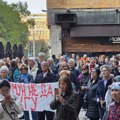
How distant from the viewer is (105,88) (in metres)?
11.5

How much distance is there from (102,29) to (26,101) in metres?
24.0

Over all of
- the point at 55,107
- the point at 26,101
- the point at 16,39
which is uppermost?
the point at 55,107

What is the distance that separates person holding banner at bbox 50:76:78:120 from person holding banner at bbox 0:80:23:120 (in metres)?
1.14

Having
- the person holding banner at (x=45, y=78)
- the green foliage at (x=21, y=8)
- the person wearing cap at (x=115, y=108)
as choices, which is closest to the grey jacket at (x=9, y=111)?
the person wearing cap at (x=115, y=108)

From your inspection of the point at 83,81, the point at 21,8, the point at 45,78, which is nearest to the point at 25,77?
the point at 45,78

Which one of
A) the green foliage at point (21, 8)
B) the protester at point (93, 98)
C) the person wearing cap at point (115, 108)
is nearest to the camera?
the person wearing cap at point (115, 108)

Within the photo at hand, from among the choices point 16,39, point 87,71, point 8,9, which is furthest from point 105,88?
point 16,39

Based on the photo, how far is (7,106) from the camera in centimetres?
757

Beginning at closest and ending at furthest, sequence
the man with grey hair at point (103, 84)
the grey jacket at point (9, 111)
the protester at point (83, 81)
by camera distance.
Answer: the grey jacket at point (9, 111) < the man with grey hair at point (103, 84) < the protester at point (83, 81)

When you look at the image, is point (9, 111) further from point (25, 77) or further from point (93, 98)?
point (25, 77)

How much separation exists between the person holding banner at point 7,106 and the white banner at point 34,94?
5.23 meters

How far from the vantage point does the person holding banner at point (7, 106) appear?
7.50 meters

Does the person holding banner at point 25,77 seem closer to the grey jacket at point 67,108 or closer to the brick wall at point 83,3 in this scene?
the grey jacket at point 67,108

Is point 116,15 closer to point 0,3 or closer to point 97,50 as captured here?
point 97,50
